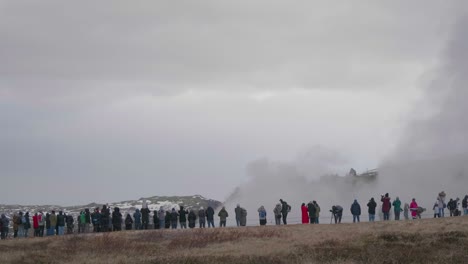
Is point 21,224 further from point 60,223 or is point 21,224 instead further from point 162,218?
point 162,218

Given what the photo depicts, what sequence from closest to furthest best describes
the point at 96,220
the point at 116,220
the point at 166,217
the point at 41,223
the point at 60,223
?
the point at 60,223, the point at 41,223, the point at 116,220, the point at 96,220, the point at 166,217

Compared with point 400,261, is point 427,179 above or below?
above

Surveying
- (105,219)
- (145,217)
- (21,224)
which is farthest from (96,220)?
(21,224)

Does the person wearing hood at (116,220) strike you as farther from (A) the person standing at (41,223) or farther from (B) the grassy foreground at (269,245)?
(B) the grassy foreground at (269,245)

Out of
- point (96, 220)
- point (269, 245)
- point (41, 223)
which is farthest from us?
point (96, 220)

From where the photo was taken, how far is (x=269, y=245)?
3095cm

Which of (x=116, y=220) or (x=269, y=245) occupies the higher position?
(x=116, y=220)

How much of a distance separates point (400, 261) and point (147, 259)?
10994mm

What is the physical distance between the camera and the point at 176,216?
4556 cm

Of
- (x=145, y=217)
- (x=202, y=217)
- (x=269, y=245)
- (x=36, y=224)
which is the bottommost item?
(x=269, y=245)

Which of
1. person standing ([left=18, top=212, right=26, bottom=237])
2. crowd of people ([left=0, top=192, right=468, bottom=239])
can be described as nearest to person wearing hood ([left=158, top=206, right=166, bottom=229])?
crowd of people ([left=0, top=192, right=468, bottom=239])

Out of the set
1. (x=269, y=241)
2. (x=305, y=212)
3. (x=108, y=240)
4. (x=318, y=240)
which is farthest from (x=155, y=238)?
(x=305, y=212)

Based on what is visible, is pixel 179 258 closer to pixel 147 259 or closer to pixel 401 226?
pixel 147 259

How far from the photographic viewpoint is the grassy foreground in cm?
2755
